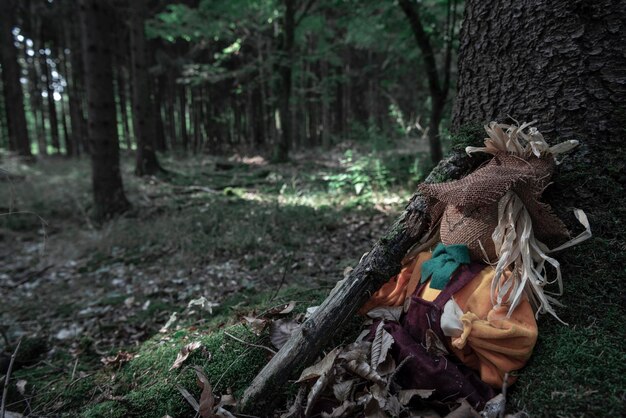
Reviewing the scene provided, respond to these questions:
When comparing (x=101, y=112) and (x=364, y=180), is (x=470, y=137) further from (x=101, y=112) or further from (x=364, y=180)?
(x=101, y=112)

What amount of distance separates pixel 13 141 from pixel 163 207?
46.3 feet

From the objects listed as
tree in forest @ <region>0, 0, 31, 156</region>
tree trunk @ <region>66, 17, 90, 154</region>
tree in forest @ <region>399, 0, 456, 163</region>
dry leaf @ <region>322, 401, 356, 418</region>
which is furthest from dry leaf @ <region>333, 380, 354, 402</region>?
tree trunk @ <region>66, 17, 90, 154</region>

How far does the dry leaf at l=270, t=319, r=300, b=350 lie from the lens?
1844 millimetres

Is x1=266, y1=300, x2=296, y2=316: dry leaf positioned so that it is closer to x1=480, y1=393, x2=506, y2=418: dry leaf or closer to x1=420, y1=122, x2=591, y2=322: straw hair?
x1=420, y1=122, x2=591, y2=322: straw hair

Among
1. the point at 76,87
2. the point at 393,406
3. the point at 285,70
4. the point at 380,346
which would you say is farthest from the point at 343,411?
the point at 76,87

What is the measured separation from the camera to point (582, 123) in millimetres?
1735

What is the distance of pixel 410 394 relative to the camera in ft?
4.89

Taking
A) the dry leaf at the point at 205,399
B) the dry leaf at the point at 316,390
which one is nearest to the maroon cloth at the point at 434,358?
the dry leaf at the point at 316,390

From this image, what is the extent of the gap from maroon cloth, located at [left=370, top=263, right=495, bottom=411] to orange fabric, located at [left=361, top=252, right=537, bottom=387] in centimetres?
5

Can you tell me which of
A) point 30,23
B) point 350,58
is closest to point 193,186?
point 350,58

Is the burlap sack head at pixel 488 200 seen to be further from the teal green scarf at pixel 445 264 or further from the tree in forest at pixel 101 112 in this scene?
the tree in forest at pixel 101 112

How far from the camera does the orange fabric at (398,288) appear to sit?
6.36ft

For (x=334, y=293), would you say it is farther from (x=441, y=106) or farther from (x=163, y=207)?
(x=163, y=207)

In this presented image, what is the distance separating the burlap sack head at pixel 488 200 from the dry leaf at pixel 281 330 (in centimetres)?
90
